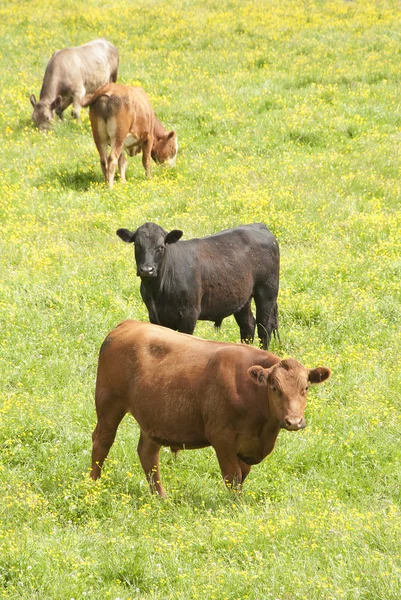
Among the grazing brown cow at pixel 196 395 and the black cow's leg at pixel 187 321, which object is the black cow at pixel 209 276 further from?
the grazing brown cow at pixel 196 395

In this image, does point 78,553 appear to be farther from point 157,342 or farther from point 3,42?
point 3,42

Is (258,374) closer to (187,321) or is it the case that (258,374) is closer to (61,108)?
(187,321)

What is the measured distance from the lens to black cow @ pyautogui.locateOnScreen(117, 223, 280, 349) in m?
9.17

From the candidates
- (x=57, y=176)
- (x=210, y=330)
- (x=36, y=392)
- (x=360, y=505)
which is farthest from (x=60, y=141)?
(x=360, y=505)

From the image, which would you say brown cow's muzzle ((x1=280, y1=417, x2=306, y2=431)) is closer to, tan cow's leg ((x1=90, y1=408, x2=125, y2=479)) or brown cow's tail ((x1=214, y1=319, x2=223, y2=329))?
tan cow's leg ((x1=90, y1=408, x2=125, y2=479))

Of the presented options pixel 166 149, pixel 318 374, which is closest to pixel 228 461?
pixel 318 374

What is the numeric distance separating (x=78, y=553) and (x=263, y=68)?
17877 millimetres

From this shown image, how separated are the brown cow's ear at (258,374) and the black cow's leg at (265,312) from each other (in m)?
3.94

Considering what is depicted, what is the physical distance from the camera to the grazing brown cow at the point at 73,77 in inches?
737

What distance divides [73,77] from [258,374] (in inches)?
611

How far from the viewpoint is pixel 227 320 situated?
36.9 feet

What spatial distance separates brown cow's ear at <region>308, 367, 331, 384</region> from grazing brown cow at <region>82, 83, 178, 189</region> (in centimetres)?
947

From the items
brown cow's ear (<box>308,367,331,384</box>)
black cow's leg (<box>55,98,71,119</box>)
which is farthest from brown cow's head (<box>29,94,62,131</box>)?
brown cow's ear (<box>308,367,331,384</box>)

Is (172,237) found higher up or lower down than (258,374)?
lower down
